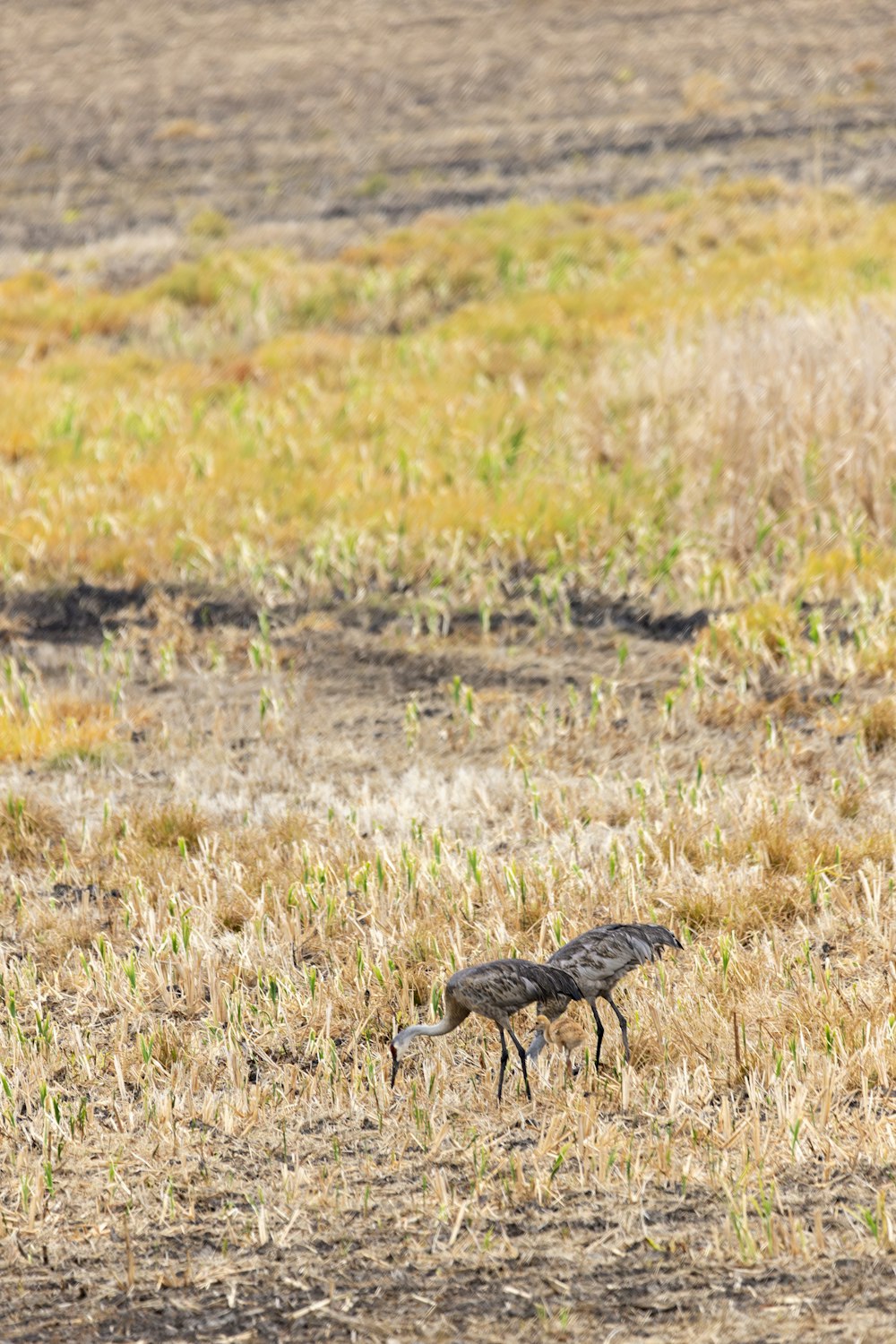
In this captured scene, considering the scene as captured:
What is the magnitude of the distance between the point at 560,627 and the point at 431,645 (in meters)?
0.72

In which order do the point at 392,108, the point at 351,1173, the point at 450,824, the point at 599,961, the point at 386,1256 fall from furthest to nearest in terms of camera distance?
1. the point at 392,108
2. the point at 450,824
3. the point at 599,961
4. the point at 351,1173
5. the point at 386,1256

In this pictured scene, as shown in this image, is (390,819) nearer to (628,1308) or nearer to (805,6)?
(628,1308)

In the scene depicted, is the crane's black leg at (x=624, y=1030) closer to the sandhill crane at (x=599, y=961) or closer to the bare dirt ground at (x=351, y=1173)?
the sandhill crane at (x=599, y=961)

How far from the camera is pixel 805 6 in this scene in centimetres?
4397

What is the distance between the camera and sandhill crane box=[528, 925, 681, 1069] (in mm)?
3768

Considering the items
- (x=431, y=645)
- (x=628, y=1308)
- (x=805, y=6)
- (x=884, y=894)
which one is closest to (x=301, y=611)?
(x=431, y=645)

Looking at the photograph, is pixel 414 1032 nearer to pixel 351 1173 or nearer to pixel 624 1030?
pixel 351 1173

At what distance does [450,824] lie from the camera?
Result: 18.6ft

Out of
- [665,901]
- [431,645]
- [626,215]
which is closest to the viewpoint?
[665,901]

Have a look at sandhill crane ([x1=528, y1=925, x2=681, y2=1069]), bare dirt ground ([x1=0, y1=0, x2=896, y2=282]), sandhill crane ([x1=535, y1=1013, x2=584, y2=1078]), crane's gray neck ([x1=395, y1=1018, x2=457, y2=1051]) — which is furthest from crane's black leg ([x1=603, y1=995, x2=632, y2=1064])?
bare dirt ground ([x1=0, y1=0, x2=896, y2=282])

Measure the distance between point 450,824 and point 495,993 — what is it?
7.00 ft

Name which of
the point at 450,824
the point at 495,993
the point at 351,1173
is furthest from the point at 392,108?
the point at 351,1173

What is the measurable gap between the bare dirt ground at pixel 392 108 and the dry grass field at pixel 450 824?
39.4 feet

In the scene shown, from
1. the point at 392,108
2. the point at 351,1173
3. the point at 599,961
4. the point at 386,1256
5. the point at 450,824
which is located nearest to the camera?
the point at 386,1256
